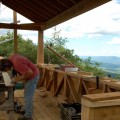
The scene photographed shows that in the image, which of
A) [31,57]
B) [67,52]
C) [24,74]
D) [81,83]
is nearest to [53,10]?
[81,83]

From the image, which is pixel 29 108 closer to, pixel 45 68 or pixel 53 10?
pixel 53 10

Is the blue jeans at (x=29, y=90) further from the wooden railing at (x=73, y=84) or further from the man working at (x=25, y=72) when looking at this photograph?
the wooden railing at (x=73, y=84)

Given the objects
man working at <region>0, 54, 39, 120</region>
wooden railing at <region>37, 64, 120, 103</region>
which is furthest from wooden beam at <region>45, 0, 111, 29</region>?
man working at <region>0, 54, 39, 120</region>

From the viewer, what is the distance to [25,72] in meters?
4.83

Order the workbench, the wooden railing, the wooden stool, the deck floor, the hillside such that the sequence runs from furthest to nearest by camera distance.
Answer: the hillside, the deck floor, the wooden railing, the workbench, the wooden stool

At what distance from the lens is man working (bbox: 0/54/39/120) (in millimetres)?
4406

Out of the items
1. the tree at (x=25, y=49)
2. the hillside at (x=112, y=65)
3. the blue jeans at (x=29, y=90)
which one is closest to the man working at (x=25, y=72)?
the blue jeans at (x=29, y=90)

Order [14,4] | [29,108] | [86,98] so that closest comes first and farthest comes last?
[86,98] → [29,108] → [14,4]

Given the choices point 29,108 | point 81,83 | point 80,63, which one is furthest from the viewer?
point 80,63

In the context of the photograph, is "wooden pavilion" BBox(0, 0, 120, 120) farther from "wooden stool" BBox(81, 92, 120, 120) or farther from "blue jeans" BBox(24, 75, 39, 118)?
"blue jeans" BBox(24, 75, 39, 118)

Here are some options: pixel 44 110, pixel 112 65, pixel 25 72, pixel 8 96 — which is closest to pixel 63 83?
pixel 44 110

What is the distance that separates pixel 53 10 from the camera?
7645 millimetres

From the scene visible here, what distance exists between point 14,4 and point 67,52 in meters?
9.44

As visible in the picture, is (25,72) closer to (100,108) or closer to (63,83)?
(63,83)
